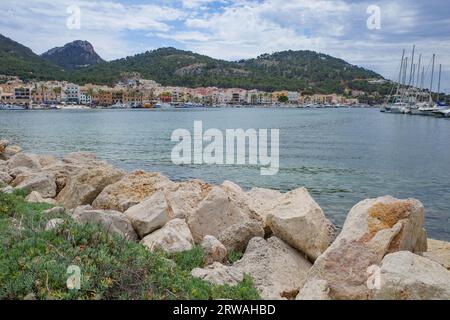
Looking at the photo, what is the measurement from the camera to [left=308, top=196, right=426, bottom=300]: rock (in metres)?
6.79

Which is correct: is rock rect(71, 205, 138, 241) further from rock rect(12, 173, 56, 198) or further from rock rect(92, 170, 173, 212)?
rock rect(12, 173, 56, 198)

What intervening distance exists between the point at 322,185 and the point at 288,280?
45.8 ft

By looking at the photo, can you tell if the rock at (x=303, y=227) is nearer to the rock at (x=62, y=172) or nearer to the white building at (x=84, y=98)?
the rock at (x=62, y=172)

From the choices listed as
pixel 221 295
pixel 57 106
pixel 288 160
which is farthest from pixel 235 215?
pixel 57 106

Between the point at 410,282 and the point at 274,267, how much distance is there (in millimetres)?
2313

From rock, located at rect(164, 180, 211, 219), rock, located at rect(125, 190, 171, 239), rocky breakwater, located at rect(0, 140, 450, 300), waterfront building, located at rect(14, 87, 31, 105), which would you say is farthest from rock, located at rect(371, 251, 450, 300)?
waterfront building, located at rect(14, 87, 31, 105)

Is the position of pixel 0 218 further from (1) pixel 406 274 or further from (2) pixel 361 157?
(2) pixel 361 157

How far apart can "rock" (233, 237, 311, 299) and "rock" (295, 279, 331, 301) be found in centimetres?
50

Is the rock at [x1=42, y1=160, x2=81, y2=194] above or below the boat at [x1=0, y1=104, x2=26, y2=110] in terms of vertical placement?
above

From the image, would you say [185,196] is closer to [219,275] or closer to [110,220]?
[110,220]

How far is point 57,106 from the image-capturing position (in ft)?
511

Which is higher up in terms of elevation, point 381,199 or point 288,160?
point 381,199

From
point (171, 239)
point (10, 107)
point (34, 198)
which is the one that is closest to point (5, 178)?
point (34, 198)

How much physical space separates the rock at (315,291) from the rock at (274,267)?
0.50 m
